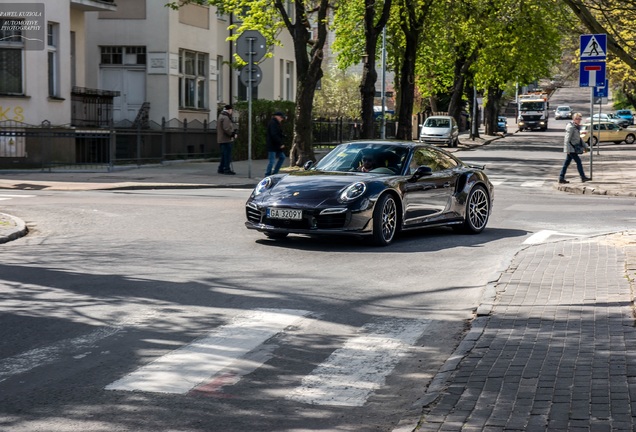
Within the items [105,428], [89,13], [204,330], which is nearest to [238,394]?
[105,428]

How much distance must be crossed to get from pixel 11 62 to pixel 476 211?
18.3m

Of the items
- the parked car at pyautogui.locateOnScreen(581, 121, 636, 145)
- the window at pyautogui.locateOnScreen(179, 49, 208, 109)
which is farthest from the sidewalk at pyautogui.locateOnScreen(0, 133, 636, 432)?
the parked car at pyautogui.locateOnScreen(581, 121, 636, 145)

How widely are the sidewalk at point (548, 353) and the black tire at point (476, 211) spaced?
6.20 feet

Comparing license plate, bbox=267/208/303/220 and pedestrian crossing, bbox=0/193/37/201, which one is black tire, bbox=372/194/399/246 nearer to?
license plate, bbox=267/208/303/220

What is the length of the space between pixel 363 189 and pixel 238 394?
7479 millimetres

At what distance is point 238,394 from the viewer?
21.2 ft

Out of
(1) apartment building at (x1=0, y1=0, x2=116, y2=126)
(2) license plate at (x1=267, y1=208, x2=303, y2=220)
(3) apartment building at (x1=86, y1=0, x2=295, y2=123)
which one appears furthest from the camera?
(3) apartment building at (x1=86, y1=0, x2=295, y2=123)

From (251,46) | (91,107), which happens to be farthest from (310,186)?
(91,107)

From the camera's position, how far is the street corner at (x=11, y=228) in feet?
47.3

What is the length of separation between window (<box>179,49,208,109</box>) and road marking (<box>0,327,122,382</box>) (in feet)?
101

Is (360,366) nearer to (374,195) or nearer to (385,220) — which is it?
(374,195)

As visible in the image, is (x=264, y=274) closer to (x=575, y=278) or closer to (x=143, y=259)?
(x=143, y=259)

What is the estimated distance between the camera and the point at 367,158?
587 inches

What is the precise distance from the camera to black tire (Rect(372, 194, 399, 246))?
1375cm
